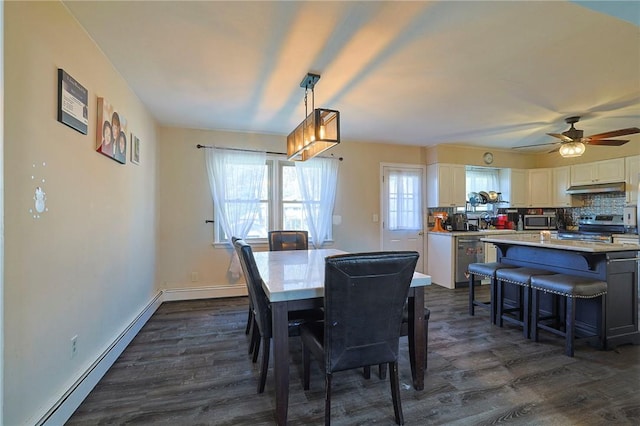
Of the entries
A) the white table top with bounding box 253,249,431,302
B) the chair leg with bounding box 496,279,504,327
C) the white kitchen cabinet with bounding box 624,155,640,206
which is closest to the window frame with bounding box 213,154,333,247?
the white table top with bounding box 253,249,431,302

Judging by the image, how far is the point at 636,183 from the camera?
4453 millimetres

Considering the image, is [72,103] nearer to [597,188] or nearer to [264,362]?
[264,362]

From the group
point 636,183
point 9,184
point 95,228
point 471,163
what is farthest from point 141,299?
point 636,183

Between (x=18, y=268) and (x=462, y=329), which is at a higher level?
(x=18, y=268)

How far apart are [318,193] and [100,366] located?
3252 mm

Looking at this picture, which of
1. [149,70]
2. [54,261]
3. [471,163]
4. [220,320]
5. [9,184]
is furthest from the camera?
[471,163]

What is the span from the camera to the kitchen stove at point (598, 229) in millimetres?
4602

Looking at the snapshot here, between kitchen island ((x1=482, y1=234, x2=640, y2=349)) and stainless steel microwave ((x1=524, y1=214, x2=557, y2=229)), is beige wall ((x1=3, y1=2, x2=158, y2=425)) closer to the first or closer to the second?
kitchen island ((x1=482, y1=234, x2=640, y2=349))

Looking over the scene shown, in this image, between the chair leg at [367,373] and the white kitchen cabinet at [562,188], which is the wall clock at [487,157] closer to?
the white kitchen cabinet at [562,188]

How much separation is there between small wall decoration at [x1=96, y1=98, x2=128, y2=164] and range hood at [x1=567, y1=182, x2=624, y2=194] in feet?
21.4

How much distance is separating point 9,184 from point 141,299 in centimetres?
226

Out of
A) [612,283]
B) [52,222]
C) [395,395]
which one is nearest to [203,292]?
[52,222]

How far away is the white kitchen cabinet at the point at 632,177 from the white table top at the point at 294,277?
4.58 meters

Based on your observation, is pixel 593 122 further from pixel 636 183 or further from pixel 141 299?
pixel 141 299
